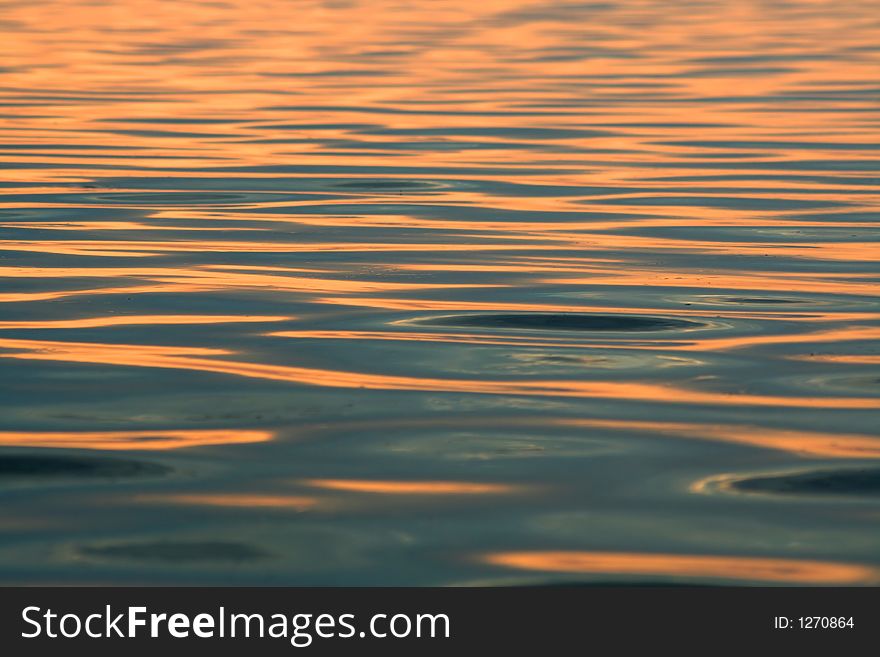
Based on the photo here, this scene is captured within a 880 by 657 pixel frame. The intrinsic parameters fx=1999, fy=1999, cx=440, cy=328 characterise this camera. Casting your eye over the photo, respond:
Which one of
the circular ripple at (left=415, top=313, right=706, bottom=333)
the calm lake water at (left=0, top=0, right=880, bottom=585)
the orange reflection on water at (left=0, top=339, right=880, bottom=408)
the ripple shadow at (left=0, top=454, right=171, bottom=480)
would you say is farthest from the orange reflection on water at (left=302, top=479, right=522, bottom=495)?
the circular ripple at (left=415, top=313, right=706, bottom=333)

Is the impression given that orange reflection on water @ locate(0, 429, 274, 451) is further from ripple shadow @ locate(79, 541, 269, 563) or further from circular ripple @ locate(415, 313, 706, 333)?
circular ripple @ locate(415, 313, 706, 333)

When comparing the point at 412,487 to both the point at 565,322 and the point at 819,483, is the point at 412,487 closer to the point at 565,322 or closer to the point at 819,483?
the point at 819,483

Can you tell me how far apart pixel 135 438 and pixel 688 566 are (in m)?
1.66

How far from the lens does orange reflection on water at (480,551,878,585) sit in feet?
13.5

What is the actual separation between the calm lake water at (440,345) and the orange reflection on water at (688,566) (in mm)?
11

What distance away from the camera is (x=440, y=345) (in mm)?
6387

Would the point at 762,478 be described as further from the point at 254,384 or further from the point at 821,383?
the point at 254,384

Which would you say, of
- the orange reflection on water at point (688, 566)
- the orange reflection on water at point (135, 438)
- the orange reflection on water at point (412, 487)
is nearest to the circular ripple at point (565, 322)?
the orange reflection on water at point (135, 438)

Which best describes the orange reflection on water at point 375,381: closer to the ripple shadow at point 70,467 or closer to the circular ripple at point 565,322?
the circular ripple at point 565,322

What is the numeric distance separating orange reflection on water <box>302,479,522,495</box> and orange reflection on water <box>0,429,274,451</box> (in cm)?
44

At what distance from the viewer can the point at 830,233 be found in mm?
8922

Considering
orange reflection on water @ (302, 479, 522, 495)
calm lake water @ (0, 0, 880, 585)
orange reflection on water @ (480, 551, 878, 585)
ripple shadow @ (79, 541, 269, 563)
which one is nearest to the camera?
orange reflection on water @ (480, 551, 878, 585)

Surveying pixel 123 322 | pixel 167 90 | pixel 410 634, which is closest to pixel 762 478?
pixel 410 634

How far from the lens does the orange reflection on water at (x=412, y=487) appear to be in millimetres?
4695
